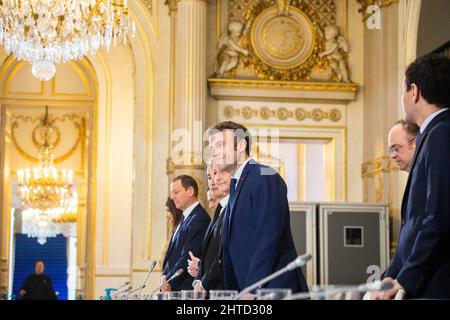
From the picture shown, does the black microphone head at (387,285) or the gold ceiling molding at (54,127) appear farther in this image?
the gold ceiling molding at (54,127)

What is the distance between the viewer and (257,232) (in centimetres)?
414

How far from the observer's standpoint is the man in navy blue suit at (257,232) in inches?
161

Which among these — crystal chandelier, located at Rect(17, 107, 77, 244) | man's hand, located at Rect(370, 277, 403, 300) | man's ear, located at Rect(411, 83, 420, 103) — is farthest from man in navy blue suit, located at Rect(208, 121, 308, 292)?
crystal chandelier, located at Rect(17, 107, 77, 244)

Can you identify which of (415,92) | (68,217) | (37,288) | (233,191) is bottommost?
(37,288)

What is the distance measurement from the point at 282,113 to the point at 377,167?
150cm

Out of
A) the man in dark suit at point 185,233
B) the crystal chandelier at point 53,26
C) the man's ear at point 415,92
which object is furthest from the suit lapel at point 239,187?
the crystal chandelier at point 53,26

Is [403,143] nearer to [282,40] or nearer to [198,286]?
[198,286]

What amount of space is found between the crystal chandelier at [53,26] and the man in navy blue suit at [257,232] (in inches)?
210

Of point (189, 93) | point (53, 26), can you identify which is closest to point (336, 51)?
point (189, 93)

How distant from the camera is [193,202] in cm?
702

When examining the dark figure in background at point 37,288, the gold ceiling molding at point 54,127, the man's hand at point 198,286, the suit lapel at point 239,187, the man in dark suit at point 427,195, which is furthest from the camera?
the gold ceiling molding at point 54,127

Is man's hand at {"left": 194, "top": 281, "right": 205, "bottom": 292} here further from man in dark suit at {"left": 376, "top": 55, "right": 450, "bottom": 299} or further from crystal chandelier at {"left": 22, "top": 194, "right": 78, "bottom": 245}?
crystal chandelier at {"left": 22, "top": 194, "right": 78, "bottom": 245}

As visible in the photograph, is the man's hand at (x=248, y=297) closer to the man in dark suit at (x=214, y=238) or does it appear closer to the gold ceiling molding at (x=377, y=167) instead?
the man in dark suit at (x=214, y=238)
